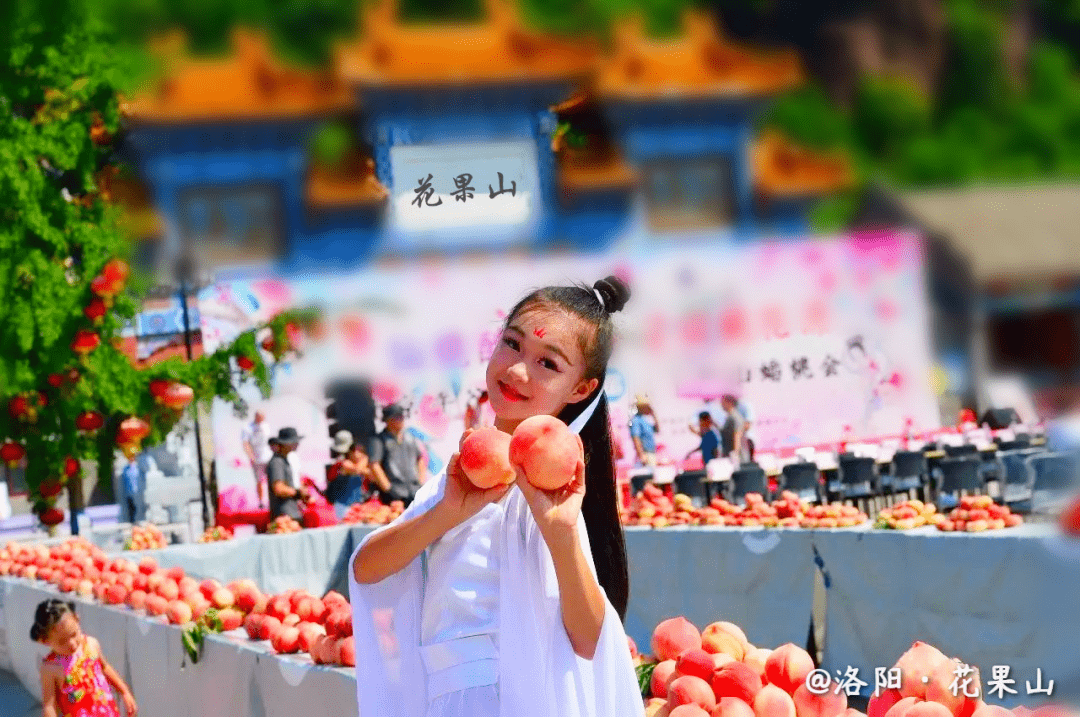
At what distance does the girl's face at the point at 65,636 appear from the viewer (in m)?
4.21

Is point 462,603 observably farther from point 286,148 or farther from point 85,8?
point 85,8

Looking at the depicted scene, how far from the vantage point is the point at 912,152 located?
1788 mm

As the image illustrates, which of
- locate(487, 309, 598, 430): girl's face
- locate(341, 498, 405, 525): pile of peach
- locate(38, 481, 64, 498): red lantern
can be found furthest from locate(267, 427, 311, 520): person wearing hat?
locate(487, 309, 598, 430): girl's face

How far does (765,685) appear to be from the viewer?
230 cm

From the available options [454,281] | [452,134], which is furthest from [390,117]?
[454,281]

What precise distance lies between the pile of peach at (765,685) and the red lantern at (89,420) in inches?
215

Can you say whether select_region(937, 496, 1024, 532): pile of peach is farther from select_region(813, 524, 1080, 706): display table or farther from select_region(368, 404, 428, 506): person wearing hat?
select_region(368, 404, 428, 506): person wearing hat

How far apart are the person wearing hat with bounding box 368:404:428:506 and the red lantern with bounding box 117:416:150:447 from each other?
1518 millimetres

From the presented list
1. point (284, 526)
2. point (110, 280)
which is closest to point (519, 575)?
point (110, 280)

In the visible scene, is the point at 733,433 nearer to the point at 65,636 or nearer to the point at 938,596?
the point at 938,596

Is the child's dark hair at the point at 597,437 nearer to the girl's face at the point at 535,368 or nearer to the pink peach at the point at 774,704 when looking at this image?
the girl's face at the point at 535,368

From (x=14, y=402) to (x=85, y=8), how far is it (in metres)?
2.09

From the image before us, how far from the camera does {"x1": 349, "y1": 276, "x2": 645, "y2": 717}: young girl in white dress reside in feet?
5.21

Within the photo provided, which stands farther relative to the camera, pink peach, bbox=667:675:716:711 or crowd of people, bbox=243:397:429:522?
crowd of people, bbox=243:397:429:522
